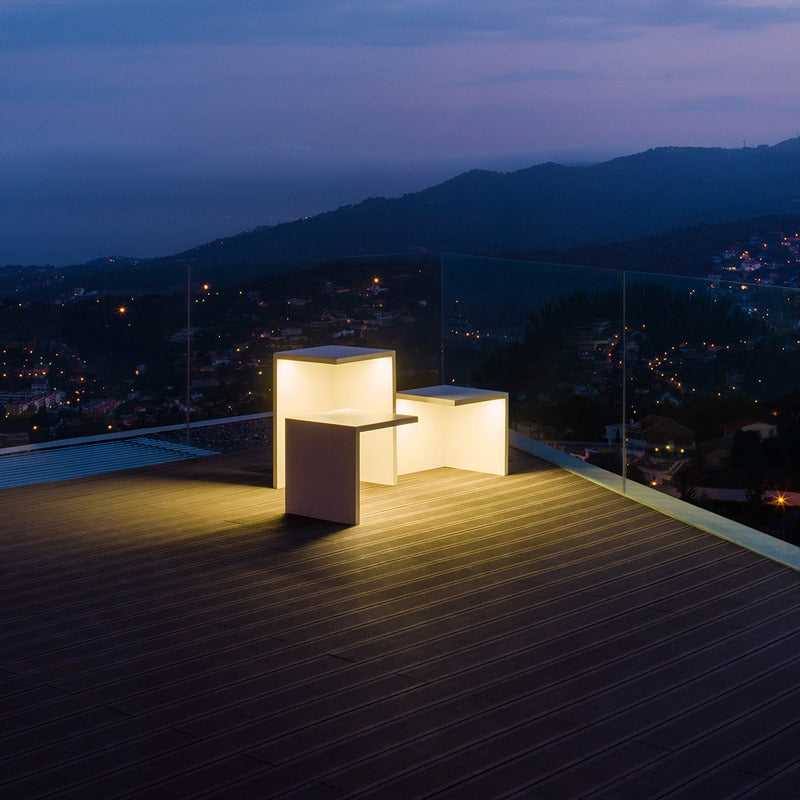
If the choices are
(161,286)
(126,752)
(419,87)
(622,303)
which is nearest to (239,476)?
(161,286)

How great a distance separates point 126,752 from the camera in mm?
3098

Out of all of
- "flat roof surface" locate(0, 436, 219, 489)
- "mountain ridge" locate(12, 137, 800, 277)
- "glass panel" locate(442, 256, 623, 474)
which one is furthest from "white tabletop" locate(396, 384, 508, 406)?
"mountain ridge" locate(12, 137, 800, 277)

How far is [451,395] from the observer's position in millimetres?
7336

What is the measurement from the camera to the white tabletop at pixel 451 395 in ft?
23.5

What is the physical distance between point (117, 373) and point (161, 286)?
0.85m

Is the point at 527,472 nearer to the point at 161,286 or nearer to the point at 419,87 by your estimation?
the point at 161,286

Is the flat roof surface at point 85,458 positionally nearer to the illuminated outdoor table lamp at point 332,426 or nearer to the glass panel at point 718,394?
the illuminated outdoor table lamp at point 332,426

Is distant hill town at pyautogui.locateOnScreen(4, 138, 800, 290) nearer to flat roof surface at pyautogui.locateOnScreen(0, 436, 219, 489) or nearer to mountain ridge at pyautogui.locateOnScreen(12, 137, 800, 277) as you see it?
mountain ridge at pyautogui.locateOnScreen(12, 137, 800, 277)

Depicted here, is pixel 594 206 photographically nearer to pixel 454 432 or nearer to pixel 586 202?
pixel 586 202

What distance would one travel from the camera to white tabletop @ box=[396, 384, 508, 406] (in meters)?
7.15

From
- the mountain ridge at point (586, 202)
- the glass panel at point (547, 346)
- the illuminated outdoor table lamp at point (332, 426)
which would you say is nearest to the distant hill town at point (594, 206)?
the mountain ridge at point (586, 202)

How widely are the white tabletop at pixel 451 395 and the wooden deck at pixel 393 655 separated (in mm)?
1024

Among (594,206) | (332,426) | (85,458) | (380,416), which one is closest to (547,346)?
(380,416)

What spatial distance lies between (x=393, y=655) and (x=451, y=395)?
3.58 meters
